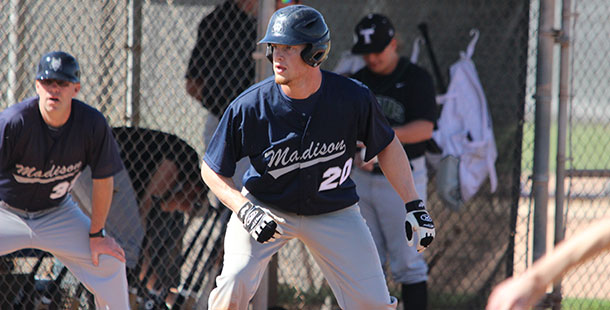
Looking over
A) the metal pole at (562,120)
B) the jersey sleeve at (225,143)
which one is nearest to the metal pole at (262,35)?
the jersey sleeve at (225,143)

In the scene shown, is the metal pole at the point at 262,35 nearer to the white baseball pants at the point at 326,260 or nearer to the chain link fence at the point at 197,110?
the chain link fence at the point at 197,110

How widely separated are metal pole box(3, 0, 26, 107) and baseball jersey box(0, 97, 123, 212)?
0.67m

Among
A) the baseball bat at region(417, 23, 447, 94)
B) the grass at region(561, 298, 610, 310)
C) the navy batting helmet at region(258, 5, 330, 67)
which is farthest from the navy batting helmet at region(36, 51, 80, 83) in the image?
the grass at region(561, 298, 610, 310)

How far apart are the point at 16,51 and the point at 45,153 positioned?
0.97 m

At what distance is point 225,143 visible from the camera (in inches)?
138

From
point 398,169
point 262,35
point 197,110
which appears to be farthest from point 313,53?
point 197,110

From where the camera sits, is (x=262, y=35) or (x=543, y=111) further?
(x=543, y=111)

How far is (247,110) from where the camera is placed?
3496mm

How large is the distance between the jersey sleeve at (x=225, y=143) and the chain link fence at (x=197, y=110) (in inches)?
44.4

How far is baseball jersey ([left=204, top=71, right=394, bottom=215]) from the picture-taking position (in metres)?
3.51

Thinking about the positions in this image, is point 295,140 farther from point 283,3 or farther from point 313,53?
point 283,3

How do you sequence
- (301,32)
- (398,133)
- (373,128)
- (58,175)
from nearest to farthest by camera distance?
(301,32) → (373,128) → (58,175) → (398,133)

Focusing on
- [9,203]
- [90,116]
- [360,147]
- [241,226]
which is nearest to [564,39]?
[360,147]

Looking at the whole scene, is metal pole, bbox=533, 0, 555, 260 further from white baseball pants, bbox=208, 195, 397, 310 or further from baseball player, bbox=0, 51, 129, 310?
baseball player, bbox=0, 51, 129, 310
